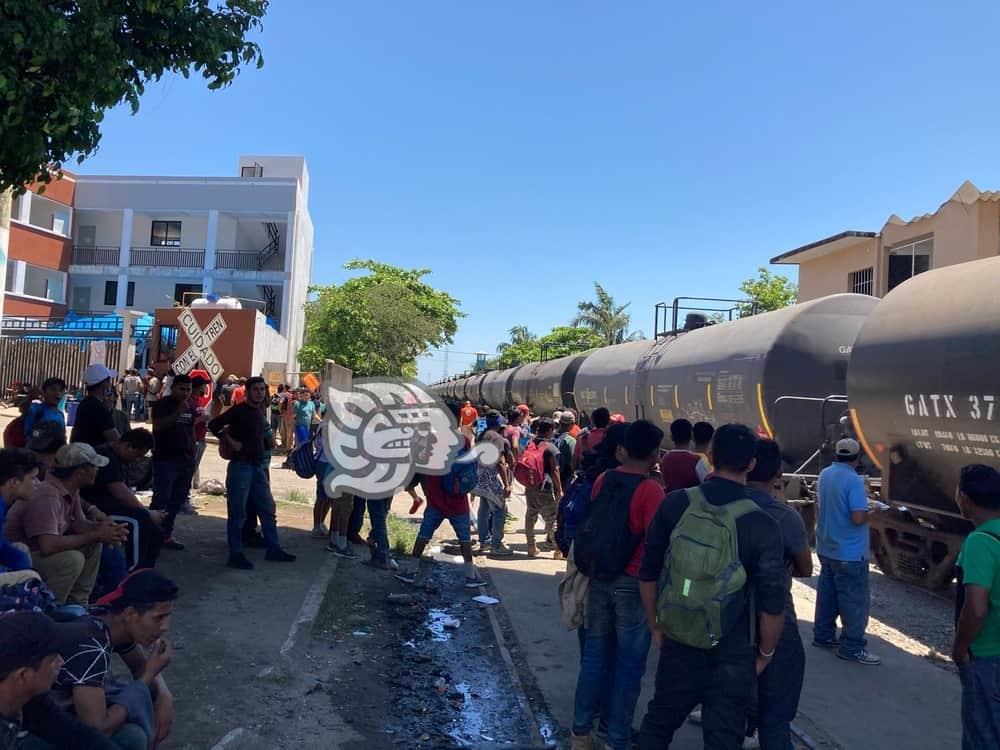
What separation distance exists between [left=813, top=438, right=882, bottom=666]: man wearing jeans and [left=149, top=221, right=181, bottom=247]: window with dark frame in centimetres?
3135

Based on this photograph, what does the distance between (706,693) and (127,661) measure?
240cm

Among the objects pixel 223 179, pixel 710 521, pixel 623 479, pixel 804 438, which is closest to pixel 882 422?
pixel 804 438

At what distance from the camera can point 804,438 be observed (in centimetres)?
907

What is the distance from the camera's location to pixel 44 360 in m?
22.9

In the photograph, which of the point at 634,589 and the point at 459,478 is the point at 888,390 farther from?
the point at 634,589

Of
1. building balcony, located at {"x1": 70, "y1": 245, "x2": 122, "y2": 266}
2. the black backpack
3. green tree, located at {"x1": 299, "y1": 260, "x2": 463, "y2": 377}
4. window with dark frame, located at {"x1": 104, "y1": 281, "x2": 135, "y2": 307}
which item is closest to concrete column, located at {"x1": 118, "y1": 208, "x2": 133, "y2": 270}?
window with dark frame, located at {"x1": 104, "y1": 281, "x2": 135, "y2": 307}

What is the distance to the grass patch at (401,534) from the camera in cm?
905

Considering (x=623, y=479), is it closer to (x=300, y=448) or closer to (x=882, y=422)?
(x=882, y=422)

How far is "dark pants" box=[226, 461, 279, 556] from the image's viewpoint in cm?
709

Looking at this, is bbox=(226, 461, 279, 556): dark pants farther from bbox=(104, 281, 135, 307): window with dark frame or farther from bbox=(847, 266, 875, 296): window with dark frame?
bbox=(104, 281, 135, 307): window with dark frame

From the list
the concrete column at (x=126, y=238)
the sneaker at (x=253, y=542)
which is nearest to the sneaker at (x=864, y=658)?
the sneaker at (x=253, y=542)

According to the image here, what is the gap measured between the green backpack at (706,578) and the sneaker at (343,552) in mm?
5504

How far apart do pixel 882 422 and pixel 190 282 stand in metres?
28.8

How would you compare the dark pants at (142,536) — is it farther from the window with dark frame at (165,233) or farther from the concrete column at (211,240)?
the window with dark frame at (165,233)
